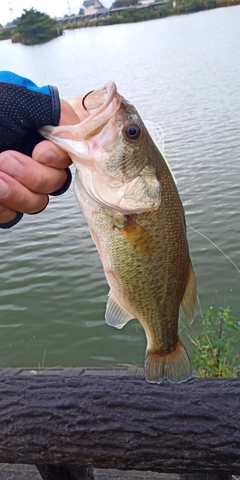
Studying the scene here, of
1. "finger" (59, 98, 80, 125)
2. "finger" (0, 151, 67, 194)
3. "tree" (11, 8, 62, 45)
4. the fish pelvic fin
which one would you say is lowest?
the fish pelvic fin

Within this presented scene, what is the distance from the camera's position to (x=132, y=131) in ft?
5.95

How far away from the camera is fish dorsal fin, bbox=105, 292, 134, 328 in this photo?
6.74ft

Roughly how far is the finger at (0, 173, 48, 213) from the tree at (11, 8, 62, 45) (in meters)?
65.1

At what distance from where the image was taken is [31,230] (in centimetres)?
960

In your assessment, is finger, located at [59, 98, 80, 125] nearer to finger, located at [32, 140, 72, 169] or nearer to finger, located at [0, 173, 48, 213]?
finger, located at [32, 140, 72, 169]

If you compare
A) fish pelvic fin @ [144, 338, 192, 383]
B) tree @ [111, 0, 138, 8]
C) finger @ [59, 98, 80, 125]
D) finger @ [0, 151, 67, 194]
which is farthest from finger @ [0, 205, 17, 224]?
tree @ [111, 0, 138, 8]

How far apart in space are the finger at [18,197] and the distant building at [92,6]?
345 feet

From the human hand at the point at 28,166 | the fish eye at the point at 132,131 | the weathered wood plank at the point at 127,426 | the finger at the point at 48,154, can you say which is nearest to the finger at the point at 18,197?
the human hand at the point at 28,166

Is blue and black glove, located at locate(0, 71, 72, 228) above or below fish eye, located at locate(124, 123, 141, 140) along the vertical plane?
above

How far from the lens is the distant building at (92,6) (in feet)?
325

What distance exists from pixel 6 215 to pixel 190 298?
Answer: 2.51ft

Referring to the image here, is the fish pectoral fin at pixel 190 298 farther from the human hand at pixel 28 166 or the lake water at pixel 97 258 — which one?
the lake water at pixel 97 258

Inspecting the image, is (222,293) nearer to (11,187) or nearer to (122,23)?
(11,187)

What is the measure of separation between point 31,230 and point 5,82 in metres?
7.95
